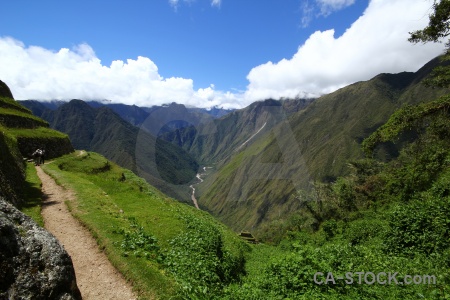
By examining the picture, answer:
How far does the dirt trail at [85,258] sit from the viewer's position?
1265 cm

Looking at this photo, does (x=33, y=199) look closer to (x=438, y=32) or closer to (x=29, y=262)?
(x=29, y=262)

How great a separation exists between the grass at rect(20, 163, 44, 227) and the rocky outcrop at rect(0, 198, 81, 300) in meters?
10.3

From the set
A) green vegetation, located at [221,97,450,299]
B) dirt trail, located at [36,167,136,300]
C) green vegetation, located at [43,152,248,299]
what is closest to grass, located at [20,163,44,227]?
dirt trail, located at [36,167,136,300]

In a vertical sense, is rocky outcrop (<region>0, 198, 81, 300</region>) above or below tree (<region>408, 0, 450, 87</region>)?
below

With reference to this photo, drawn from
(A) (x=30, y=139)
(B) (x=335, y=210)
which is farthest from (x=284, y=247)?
(A) (x=30, y=139)

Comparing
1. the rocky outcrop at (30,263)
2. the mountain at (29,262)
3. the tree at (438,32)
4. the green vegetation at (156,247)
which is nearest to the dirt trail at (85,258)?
the green vegetation at (156,247)

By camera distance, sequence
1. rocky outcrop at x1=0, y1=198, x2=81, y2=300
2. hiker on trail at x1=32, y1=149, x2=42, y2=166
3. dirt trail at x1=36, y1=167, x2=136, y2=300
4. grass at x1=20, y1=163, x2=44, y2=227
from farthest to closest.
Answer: hiker on trail at x1=32, y1=149, x2=42, y2=166
grass at x1=20, y1=163, x2=44, y2=227
dirt trail at x1=36, y1=167, x2=136, y2=300
rocky outcrop at x1=0, y1=198, x2=81, y2=300

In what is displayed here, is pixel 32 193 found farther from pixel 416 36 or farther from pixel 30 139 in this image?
pixel 416 36

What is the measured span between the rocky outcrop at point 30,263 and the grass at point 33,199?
1033 centimetres

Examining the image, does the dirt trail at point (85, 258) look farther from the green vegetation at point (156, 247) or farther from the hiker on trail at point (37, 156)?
A: the hiker on trail at point (37, 156)

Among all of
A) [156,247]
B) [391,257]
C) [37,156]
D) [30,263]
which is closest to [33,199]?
[156,247]

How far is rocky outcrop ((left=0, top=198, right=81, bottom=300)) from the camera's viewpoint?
8.34 m

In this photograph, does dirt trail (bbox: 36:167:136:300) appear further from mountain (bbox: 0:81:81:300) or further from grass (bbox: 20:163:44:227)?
mountain (bbox: 0:81:81:300)

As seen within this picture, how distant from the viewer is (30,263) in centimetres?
910
